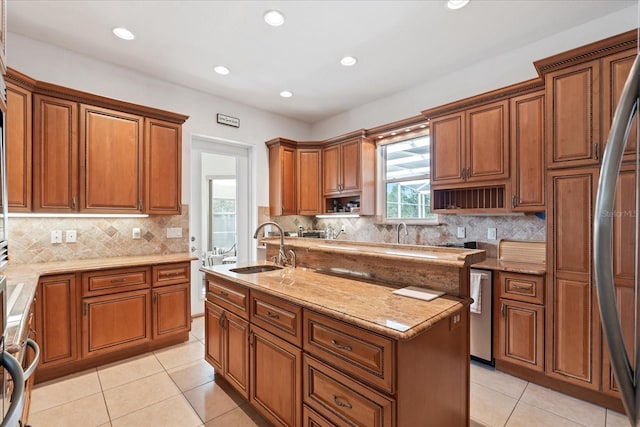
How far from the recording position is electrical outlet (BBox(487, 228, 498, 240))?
10.5 feet

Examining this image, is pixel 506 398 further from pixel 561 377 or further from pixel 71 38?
pixel 71 38

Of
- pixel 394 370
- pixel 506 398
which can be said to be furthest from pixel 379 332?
pixel 506 398

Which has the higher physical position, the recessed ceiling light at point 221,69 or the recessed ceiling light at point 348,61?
the recessed ceiling light at point 348,61

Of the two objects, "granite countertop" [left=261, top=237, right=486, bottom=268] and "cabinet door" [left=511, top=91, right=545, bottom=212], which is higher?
"cabinet door" [left=511, top=91, right=545, bottom=212]

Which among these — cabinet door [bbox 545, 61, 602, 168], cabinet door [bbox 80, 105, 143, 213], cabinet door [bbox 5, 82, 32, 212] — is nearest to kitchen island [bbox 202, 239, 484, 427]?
cabinet door [bbox 545, 61, 602, 168]

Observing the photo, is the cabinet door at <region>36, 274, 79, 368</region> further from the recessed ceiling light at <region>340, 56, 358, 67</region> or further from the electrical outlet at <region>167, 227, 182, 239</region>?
the recessed ceiling light at <region>340, 56, 358, 67</region>

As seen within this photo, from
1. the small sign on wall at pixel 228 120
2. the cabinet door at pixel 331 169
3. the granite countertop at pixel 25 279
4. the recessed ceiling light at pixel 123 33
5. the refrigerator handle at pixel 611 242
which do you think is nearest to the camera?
the refrigerator handle at pixel 611 242

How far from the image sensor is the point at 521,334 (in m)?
2.51

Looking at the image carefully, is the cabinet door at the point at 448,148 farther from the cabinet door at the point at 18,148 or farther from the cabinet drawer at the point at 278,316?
the cabinet door at the point at 18,148

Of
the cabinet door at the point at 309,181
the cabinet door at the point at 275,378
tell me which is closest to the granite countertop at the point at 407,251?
the cabinet door at the point at 275,378

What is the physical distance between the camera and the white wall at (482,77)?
2648mm

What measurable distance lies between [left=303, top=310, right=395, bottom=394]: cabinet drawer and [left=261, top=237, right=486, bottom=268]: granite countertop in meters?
0.63

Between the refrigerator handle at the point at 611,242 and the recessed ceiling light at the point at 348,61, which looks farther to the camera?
the recessed ceiling light at the point at 348,61

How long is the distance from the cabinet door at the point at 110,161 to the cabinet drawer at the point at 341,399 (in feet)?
8.76
